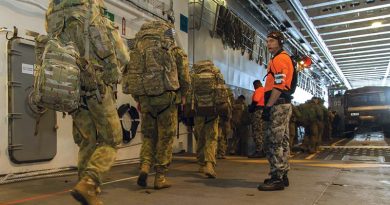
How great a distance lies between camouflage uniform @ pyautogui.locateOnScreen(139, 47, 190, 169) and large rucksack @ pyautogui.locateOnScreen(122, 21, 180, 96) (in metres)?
0.11

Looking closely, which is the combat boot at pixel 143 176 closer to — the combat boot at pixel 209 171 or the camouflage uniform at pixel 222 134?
the combat boot at pixel 209 171

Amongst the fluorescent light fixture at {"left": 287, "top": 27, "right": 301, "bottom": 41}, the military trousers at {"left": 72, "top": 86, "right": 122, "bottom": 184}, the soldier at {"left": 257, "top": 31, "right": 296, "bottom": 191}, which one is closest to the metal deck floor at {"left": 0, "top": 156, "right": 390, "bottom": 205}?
the soldier at {"left": 257, "top": 31, "right": 296, "bottom": 191}

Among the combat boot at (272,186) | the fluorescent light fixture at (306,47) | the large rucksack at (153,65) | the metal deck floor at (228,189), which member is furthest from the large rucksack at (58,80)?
the fluorescent light fixture at (306,47)

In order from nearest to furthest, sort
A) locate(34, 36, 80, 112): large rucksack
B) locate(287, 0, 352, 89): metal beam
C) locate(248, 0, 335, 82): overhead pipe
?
1. locate(34, 36, 80, 112): large rucksack
2. locate(287, 0, 352, 89): metal beam
3. locate(248, 0, 335, 82): overhead pipe

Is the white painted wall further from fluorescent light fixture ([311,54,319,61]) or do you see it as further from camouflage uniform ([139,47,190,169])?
fluorescent light fixture ([311,54,319,61])

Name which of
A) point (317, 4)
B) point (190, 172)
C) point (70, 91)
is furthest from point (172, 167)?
point (317, 4)

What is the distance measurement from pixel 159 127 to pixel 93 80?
5.05ft

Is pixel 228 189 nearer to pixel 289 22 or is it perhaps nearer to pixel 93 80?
pixel 93 80

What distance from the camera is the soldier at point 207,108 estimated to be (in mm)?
5426

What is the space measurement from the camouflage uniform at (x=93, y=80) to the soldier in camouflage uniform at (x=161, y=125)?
1217mm

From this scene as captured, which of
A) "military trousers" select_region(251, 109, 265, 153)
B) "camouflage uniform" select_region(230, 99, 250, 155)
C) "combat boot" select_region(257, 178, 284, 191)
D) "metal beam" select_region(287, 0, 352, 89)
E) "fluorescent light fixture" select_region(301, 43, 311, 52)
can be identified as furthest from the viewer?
"fluorescent light fixture" select_region(301, 43, 311, 52)

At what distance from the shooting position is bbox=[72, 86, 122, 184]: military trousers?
9.74ft

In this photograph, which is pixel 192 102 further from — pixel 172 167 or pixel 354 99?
pixel 354 99

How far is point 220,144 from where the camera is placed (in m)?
7.92
